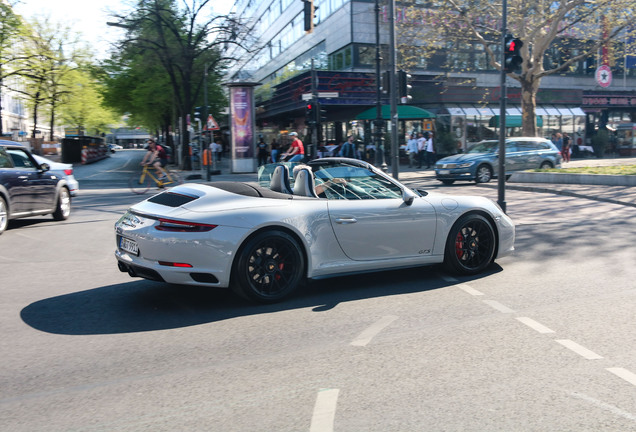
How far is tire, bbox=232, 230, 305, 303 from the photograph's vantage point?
524cm

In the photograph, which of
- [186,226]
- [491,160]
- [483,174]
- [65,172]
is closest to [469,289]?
[186,226]

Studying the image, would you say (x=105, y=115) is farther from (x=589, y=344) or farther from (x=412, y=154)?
(x=589, y=344)

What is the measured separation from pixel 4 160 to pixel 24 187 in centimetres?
60

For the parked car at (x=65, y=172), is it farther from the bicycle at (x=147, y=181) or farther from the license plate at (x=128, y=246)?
the license plate at (x=128, y=246)

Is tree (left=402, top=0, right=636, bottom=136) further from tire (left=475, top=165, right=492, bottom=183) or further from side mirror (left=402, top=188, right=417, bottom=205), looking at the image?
side mirror (left=402, top=188, right=417, bottom=205)

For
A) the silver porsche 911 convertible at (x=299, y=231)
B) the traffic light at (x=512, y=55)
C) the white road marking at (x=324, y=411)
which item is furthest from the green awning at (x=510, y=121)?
the white road marking at (x=324, y=411)

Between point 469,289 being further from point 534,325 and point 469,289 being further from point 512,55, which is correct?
point 512,55

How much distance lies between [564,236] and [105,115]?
268 feet

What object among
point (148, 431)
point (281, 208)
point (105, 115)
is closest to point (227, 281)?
point (281, 208)

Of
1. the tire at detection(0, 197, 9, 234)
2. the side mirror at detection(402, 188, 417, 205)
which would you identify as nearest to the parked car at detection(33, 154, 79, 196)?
the tire at detection(0, 197, 9, 234)

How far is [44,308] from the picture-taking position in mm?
5438

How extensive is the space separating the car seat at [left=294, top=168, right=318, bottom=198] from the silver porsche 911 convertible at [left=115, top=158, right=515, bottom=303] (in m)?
0.01

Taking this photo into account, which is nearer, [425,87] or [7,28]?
[425,87]

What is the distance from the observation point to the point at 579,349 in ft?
13.9
